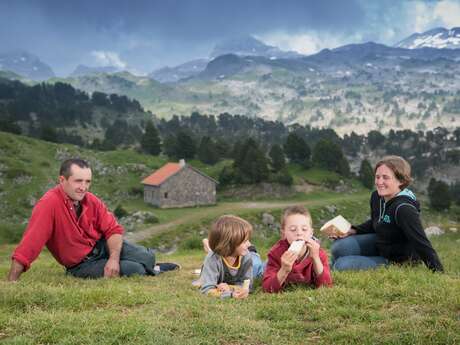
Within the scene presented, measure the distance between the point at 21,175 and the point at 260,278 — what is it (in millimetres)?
73607

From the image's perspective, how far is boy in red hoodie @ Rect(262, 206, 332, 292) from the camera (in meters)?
7.97

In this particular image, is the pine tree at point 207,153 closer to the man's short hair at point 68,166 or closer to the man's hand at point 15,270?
the man's short hair at point 68,166

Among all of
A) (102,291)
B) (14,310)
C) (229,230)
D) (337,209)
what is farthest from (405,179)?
(337,209)

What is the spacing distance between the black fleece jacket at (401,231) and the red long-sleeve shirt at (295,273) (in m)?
1.85

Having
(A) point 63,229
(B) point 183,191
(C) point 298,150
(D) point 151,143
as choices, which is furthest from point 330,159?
(A) point 63,229

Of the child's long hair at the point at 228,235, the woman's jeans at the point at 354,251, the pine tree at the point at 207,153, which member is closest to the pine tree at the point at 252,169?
the pine tree at the point at 207,153

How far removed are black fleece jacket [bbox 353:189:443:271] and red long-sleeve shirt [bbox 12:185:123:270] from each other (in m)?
5.54

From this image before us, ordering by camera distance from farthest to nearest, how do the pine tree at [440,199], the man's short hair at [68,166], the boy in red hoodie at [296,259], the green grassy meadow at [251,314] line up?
the pine tree at [440,199], the man's short hair at [68,166], the boy in red hoodie at [296,259], the green grassy meadow at [251,314]

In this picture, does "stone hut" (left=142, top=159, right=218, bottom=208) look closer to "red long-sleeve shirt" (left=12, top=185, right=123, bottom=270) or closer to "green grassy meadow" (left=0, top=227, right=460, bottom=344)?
"red long-sleeve shirt" (left=12, top=185, right=123, bottom=270)

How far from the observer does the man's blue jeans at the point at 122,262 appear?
10.4 meters

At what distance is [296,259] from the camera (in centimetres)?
814

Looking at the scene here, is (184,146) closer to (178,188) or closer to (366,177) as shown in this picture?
(178,188)

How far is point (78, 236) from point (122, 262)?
46.4 inches

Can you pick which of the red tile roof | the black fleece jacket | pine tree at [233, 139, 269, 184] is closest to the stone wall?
the red tile roof
